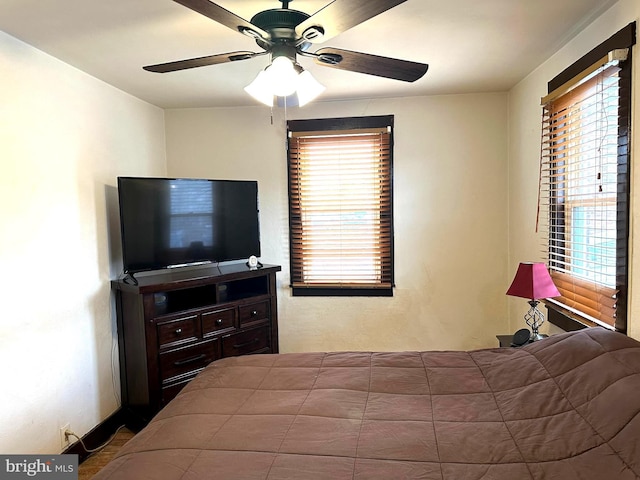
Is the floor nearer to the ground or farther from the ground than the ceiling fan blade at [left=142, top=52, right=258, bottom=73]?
nearer to the ground

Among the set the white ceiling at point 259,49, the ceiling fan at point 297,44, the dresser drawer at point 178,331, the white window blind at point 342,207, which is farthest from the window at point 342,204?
the ceiling fan at point 297,44

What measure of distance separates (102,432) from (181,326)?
84 cm

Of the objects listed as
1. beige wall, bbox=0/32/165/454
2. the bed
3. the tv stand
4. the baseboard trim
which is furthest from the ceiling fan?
the baseboard trim

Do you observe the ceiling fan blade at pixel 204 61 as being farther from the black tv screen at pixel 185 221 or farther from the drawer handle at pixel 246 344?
the drawer handle at pixel 246 344

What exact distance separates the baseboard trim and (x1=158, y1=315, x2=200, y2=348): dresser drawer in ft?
2.15

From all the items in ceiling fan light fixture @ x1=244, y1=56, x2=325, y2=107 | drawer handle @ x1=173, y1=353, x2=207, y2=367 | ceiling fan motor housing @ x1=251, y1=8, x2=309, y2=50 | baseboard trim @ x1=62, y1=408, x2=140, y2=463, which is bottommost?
baseboard trim @ x1=62, y1=408, x2=140, y2=463

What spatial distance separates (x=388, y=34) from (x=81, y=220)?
2114 mm

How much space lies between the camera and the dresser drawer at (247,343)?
313cm

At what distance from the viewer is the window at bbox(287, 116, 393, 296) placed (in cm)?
355

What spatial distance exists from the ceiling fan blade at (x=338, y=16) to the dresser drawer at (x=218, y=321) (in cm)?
200

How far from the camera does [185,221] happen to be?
314 centimetres

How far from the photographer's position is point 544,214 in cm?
278

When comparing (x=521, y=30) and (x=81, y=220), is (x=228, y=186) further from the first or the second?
(x=521, y=30)

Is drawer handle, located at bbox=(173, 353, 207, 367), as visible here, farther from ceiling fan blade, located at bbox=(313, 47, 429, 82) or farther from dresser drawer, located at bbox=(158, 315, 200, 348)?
ceiling fan blade, located at bbox=(313, 47, 429, 82)
